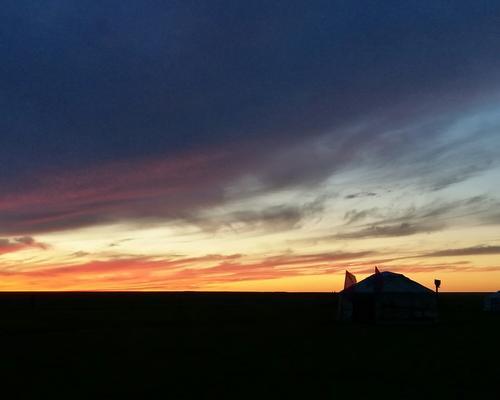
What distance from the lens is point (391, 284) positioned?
43.4 metres

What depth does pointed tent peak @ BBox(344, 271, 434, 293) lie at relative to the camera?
4322 centimetres

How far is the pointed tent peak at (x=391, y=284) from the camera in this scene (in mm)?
43219
